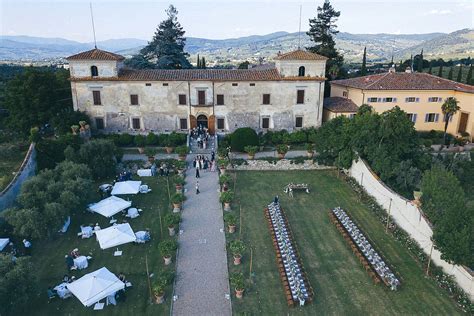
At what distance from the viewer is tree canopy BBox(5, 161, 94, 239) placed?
1841 cm

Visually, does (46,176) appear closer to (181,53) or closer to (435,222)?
(435,222)

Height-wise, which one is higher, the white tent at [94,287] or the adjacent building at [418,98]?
the adjacent building at [418,98]

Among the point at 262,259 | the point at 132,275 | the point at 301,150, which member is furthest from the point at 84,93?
the point at 262,259

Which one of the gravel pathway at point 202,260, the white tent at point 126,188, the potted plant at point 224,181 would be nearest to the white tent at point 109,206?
the white tent at point 126,188

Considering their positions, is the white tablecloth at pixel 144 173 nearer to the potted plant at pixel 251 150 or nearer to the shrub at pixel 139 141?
the shrub at pixel 139 141

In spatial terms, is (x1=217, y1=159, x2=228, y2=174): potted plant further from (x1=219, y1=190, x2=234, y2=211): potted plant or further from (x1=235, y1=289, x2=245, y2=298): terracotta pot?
(x1=235, y1=289, x2=245, y2=298): terracotta pot

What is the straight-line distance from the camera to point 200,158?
31.1 m

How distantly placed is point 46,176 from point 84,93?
1538 centimetres

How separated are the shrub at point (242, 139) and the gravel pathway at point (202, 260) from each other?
748 cm

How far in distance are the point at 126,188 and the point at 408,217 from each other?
698 inches

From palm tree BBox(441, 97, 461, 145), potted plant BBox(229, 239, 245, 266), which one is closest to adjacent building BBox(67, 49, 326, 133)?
palm tree BBox(441, 97, 461, 145)

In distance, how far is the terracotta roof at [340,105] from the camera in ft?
122

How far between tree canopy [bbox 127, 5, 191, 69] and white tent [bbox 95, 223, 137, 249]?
3739 cm

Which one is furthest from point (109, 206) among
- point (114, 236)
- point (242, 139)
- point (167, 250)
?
point (242, 139)
